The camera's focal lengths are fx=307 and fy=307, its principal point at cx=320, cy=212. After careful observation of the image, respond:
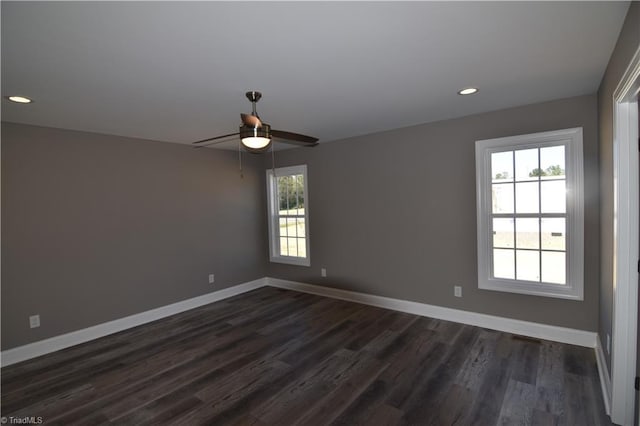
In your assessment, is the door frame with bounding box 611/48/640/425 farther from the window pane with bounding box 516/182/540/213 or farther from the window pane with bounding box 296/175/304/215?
the window pane with bounding box 296/175/304/215

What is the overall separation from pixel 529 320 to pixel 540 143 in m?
1.91

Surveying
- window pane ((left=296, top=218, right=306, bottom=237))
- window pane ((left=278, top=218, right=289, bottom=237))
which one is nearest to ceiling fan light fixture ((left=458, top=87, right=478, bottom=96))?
window pane ((left=296, top=218, right=306, bottom=237))

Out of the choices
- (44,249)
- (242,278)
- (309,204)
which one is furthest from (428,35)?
(242,278)

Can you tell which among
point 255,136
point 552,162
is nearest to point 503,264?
point 552,162

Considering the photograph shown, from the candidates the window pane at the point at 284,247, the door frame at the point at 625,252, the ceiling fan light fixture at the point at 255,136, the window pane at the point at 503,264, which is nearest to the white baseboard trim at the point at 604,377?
the door frame at the point at 625,252

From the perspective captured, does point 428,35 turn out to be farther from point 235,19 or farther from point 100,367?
point 100,367

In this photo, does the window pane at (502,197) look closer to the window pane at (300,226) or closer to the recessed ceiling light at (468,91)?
the recessed ceiling light at (468,91)

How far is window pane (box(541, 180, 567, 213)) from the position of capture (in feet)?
10.3

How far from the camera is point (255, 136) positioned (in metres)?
2.31

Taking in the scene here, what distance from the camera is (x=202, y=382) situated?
8.96 feet

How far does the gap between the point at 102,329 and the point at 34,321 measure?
2.23ft

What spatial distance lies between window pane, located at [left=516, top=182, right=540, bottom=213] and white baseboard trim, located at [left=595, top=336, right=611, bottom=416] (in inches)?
54.0

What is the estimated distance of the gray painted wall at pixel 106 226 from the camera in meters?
3.26

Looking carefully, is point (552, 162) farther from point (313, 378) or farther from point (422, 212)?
point (313, 378)
